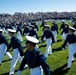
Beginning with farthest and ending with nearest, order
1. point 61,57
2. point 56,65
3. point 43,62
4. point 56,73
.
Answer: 1. point 61,57
2. point 56,65
3. point 56,73
4. point 43,62

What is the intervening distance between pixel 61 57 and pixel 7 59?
3879 mm

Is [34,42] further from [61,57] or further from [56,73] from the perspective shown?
[61,57]

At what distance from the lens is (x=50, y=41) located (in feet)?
57.6

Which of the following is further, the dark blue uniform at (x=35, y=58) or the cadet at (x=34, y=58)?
the dark blue uniform at (x=35, y=58)

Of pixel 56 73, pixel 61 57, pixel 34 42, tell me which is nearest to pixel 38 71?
pixel 34 42

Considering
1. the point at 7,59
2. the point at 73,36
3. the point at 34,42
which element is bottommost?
the point at 7,59

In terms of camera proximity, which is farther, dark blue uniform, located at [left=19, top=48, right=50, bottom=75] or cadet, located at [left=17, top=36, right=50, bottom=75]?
dark blue uniform, located at [left=19, top=48, right=50, bottom=75]

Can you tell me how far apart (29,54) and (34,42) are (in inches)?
19.8

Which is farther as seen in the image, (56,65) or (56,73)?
(56,65)

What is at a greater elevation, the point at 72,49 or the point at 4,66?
the point at 72,49

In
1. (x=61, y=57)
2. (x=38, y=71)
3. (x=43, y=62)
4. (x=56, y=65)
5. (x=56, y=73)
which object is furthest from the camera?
(x=61, y=57)

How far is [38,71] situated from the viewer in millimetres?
7762

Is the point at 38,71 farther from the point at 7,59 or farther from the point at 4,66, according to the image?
the point at 7,59

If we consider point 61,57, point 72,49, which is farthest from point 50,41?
point 72,49
